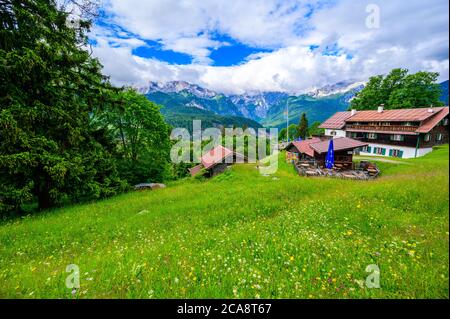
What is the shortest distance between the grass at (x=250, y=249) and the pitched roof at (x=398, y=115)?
98.2ft

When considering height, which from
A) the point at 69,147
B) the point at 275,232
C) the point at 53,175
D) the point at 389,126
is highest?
the point at 389,126

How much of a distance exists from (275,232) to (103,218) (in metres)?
9.16

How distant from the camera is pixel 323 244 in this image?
5539 millimetres

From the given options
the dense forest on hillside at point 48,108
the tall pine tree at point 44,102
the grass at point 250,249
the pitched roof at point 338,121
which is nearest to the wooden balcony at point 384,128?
the pitched roof at point 338,121

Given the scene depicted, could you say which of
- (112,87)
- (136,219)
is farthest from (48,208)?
(112,87)

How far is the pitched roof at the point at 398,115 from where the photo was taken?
1174 inches

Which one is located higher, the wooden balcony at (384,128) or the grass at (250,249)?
the wooden balcony at (384,128)

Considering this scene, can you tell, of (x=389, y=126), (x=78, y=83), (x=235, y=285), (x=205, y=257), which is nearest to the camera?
(x=235, y=285)

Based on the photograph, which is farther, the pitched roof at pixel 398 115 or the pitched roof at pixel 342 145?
the pitched roof at pixel 398 115

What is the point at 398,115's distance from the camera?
35.1 meters

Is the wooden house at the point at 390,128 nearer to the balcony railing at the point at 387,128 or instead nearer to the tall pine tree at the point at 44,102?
the balcony railing at the point at 387,128

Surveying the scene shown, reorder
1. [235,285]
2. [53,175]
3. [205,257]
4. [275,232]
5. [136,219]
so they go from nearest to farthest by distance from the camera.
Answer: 1. [235,285]
2. [205,257]
3. [275,232]
4. [136,219]
5. [53,175]

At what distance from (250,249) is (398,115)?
146 ft

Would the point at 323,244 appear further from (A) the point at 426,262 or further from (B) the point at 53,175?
(B) the point at 53,175
